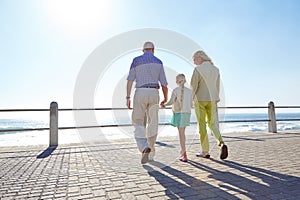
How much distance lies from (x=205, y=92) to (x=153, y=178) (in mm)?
1779

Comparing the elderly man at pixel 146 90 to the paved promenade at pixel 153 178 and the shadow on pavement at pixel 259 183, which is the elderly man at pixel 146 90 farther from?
the shadow on pavement at pixel 259 183

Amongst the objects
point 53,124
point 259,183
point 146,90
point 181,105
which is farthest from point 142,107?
point 53,124

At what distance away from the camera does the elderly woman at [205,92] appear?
384 centimetres

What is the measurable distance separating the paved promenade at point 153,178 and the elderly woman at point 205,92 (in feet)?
1.67

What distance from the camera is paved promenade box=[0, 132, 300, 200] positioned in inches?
83.4

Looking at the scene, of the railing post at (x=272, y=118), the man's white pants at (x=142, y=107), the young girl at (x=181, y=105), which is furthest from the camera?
the railing post at (x=272, y=118)

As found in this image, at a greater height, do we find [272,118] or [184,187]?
[272,118]

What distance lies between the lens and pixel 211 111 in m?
3.89

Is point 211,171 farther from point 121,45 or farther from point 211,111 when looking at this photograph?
point 121,45

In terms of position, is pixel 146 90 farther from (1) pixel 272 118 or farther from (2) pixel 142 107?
(1) pixel 272 118

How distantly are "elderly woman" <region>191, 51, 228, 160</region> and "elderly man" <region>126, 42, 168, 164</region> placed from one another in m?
0.60

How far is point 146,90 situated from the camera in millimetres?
3438

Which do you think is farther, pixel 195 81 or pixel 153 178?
pixel 195 81

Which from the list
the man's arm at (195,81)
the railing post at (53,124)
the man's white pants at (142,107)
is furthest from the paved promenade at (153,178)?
the railing post at (53,124)
